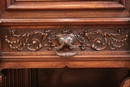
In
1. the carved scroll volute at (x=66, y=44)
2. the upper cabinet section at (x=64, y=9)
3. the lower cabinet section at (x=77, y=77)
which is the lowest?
the lower cabinet section at (x=77, y=77)

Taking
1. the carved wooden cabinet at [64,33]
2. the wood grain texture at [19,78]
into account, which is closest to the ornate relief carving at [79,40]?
the carved wooden cabinet at [64,33]

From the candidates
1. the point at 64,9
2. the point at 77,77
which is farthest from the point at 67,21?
the point at 77,77

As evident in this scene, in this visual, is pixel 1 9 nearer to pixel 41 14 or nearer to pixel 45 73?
pixel 41 14

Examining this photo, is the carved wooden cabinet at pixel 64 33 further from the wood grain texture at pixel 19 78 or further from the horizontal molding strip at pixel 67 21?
the wood grain texture at pixel 19 78

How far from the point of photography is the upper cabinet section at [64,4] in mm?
538

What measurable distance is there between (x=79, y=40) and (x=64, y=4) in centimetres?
9

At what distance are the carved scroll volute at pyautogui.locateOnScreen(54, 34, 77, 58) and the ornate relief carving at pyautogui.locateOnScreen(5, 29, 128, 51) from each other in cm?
1

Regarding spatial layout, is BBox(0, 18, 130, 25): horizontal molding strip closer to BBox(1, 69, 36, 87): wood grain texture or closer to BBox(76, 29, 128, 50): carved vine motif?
BBox(76, 29, 128, 50): carved vine motif

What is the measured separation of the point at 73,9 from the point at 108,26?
96 mm

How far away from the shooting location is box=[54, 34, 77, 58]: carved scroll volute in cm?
53

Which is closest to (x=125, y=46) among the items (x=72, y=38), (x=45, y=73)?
(x=72, y=38)

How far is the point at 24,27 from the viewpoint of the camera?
1.81 feet

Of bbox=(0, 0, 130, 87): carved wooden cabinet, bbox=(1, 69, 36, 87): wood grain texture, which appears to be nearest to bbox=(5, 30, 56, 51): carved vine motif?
bbox=(0, 0, 130, 87): carved wooden cabinet

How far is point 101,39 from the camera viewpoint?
1.82 feet
